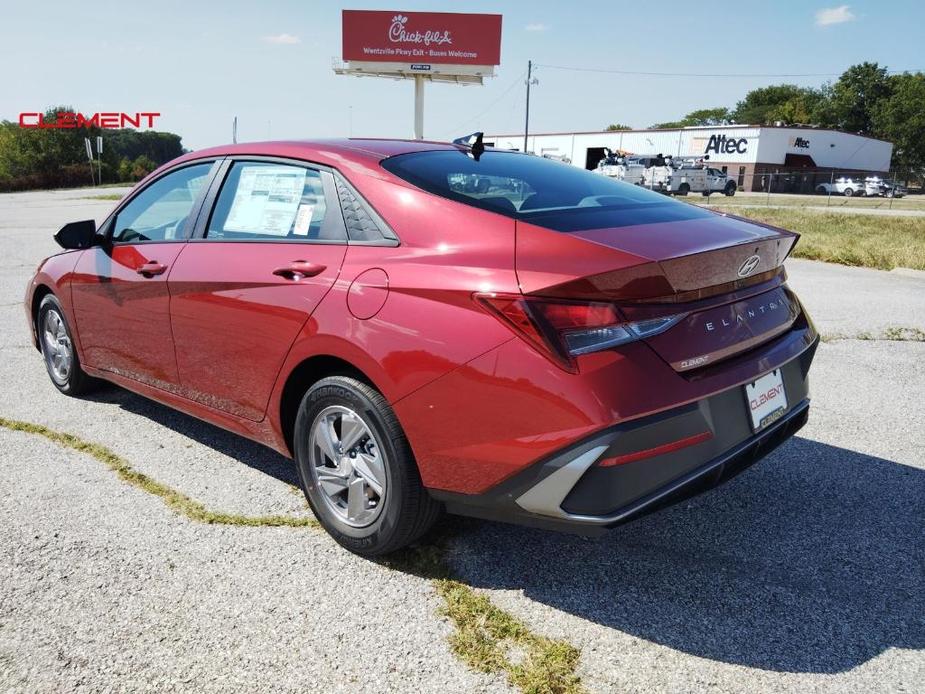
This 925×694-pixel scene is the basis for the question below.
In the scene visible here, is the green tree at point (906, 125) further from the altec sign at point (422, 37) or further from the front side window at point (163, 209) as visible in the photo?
the front side window at point (163, 209)

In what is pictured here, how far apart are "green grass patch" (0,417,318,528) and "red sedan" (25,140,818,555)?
0.29 metres

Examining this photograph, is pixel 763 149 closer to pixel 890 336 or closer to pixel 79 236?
pixel 890 336

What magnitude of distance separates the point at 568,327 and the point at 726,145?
63200 mm

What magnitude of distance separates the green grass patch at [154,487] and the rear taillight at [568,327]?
152cm

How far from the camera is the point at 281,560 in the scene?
2875 mm

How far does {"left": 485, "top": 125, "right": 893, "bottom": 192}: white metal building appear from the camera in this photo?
190ft

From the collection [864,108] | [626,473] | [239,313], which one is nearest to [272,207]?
[239,313]

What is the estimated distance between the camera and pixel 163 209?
3975mm

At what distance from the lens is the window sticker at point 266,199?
3.15 metres

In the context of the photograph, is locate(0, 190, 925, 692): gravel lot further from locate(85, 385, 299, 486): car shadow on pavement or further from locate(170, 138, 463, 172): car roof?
locate(170, 138, 463, 172): car roof

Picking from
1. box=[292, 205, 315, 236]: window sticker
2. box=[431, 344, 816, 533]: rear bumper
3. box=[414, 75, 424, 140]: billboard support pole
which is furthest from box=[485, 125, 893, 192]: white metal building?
box=[431, 344, 816, 533]: rear bumper

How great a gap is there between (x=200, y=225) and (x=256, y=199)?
397 millimetres

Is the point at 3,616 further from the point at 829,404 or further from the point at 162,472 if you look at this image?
the point at 829,404

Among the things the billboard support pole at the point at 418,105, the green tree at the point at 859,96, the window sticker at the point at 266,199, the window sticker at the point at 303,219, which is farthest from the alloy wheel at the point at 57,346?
the green tree at the point at 859,96
